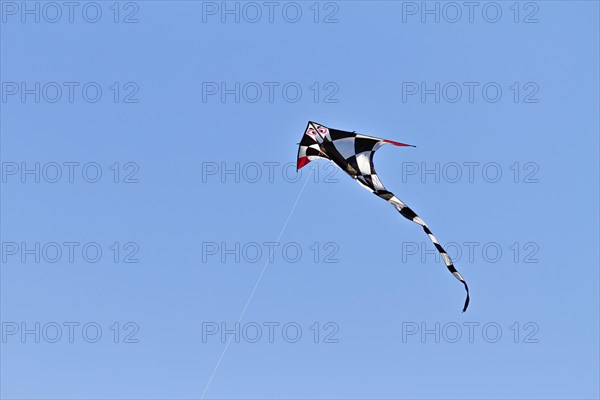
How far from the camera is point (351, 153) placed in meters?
23.2

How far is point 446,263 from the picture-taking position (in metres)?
20.9

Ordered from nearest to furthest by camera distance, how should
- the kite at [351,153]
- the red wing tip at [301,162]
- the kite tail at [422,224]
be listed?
the kite tail at [422,224] → the kite at [351,153] → the red wing tip at [301,162]

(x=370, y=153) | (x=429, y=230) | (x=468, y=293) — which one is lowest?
(x=468, y=293)

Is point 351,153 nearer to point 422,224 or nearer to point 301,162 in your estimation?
point 301,162

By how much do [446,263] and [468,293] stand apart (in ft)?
6.24

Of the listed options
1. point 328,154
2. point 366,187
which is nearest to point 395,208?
point 366,187

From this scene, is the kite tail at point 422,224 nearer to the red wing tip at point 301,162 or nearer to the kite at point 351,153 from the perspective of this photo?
the kite at point 351,153

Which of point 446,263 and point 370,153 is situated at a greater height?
point 370,153

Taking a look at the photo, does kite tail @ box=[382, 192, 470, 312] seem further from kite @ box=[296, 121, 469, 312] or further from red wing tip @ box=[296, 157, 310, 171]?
red wing tip @ box=[296, 157, 310, 171]

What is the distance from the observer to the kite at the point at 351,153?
2222 cm

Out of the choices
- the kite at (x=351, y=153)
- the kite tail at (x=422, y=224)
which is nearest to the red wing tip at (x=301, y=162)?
the kite at (x=351, y=153)

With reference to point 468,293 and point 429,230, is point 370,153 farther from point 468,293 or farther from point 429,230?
point 468,293

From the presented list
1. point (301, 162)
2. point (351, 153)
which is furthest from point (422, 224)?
point (301, 162)

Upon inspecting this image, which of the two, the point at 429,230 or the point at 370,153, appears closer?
the point at 429,230
